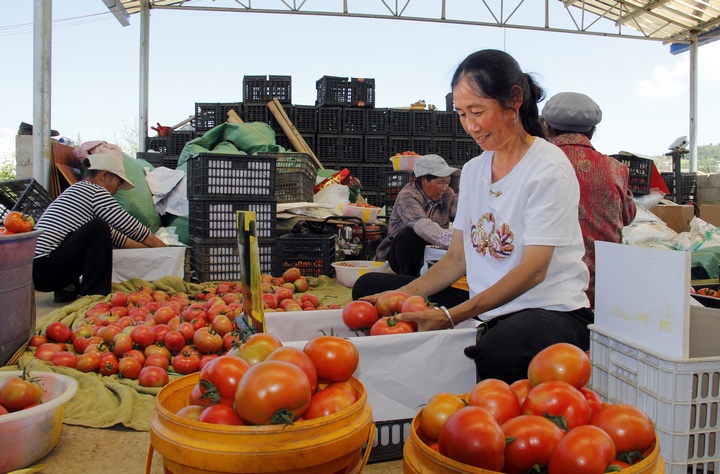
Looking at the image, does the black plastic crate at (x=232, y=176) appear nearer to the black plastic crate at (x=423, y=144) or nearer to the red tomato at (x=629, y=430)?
the black plastic crate at (x=423, y=144)

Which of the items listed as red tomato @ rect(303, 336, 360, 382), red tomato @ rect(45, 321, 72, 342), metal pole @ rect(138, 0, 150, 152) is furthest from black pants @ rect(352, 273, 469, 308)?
metal pole @ rect(138, 0, 150, 152)

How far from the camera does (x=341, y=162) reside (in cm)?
796

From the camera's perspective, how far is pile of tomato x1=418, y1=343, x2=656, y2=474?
940mm

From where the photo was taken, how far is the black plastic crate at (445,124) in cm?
794

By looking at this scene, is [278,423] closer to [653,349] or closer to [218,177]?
[653,349]

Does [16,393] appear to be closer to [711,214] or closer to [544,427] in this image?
[544,427]

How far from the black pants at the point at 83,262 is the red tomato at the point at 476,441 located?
12.1 ft

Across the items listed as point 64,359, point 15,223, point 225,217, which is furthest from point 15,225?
point 225,217

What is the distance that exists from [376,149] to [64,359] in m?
5.80

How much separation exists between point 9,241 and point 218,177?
250 centimetres

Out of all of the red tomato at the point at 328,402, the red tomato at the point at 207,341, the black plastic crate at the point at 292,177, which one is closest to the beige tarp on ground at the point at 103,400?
the red tomato at the point at 207,341

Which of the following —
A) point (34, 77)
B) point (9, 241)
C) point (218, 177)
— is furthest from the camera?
point (34, 77)

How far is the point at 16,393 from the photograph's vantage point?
1780 mm

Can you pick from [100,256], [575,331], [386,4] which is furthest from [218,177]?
[386,4]
